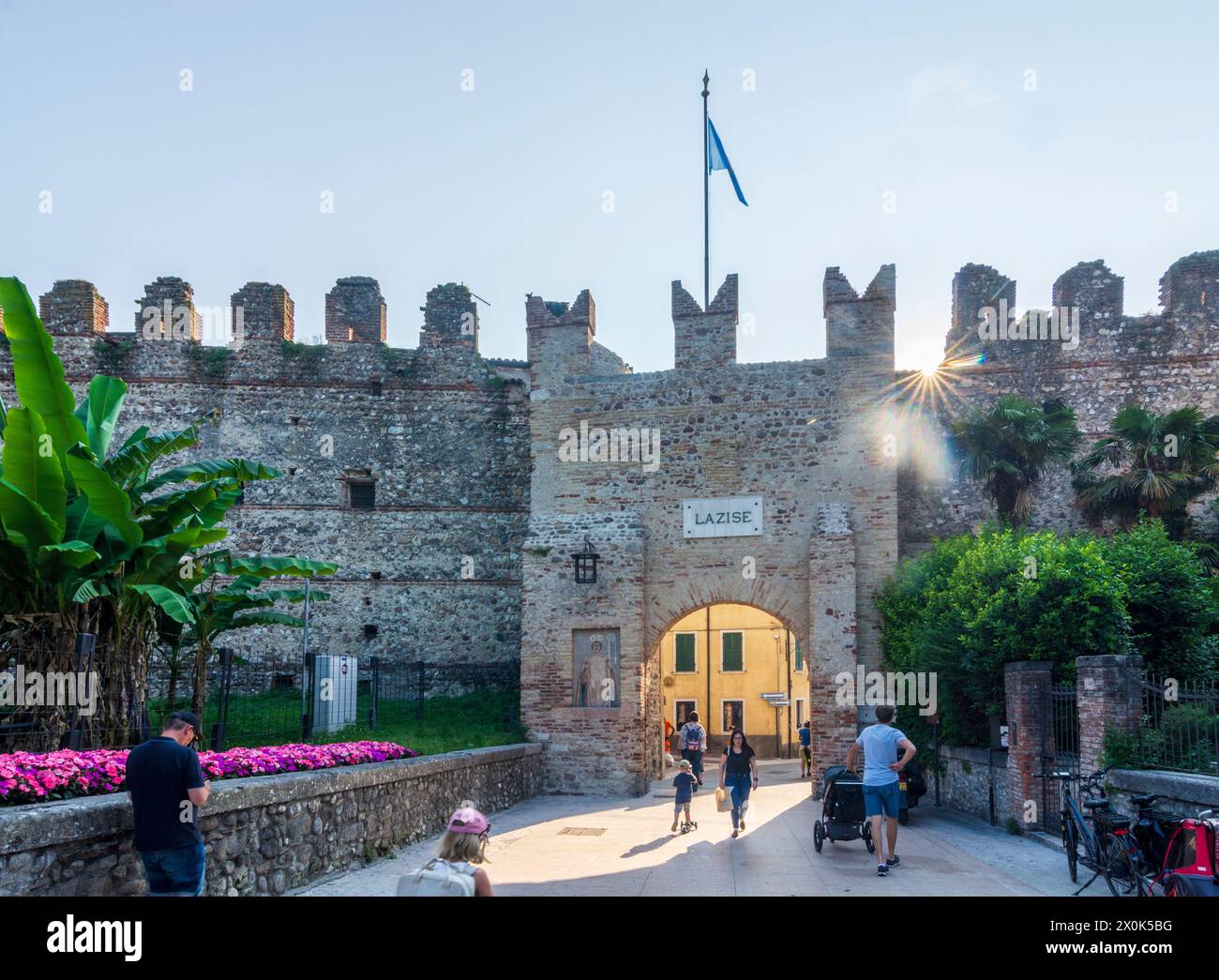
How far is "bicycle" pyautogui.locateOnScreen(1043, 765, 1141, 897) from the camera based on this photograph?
8367 millimetres

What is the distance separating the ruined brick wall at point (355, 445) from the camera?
2289 centimetres

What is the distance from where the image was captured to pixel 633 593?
19.5 m

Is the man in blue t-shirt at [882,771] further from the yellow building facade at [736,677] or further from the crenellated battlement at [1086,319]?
the yellow building facade at [736,677]

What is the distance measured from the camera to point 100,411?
1276 centimetres

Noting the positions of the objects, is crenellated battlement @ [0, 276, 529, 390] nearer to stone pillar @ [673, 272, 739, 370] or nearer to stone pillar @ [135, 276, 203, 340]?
stone pillar @ [135, 276, 203, 340]

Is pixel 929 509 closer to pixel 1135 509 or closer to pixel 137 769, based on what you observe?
pixel 1135 509

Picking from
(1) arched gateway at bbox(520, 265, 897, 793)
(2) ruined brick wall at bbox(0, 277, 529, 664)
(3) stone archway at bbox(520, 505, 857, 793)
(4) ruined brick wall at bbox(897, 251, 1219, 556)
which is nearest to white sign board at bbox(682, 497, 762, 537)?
(1) arched gateway at bbox(520, 265, 897, 793)

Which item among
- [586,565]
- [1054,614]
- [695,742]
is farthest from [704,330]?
[1054,614]

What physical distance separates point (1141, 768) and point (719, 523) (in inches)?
394

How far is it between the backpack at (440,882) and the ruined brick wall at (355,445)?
710 inches

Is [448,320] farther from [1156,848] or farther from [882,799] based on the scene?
[1156,848]
